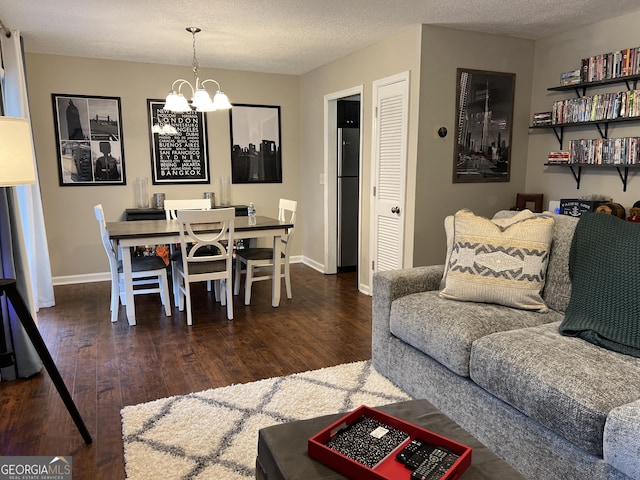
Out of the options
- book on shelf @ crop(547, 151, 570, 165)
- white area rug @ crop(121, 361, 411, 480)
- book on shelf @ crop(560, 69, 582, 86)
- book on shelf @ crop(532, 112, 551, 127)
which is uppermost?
book on shelf @ crop(560, 69, 582, 86)

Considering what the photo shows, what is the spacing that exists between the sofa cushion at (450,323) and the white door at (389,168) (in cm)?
167

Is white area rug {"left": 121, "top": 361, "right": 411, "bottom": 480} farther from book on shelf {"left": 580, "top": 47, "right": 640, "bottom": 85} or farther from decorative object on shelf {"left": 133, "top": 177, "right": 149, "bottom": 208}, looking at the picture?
decorative object on shelf {"left": 133, "top": 177, "right": 149, "bottom": 208}

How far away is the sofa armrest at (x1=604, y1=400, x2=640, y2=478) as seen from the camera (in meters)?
1.34

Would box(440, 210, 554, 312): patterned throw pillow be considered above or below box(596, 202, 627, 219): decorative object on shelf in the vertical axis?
below

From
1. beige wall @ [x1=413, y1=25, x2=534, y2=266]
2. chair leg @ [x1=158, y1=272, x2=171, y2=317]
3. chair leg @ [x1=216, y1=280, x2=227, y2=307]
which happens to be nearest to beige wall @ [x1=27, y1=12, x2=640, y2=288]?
beige wall @ [x1=413, y1=25, x2=534, y2=266]

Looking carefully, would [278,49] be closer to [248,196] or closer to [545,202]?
[248,196]

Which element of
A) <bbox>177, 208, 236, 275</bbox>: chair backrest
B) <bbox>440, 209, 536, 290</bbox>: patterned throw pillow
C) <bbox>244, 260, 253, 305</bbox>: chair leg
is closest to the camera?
<bbox>440, 209, 536, 290</bbox>: patterned throw pillow

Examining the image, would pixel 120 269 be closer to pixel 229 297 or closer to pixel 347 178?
pixel 229 297

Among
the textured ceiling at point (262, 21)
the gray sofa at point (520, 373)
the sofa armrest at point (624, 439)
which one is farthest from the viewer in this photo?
the textured ceiling at point (262, 21)

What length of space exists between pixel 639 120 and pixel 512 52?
128 cm

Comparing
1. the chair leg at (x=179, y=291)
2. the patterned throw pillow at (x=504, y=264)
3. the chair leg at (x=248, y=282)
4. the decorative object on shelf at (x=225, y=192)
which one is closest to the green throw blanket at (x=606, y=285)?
the patterned throw pillow at (x=504, y=264)

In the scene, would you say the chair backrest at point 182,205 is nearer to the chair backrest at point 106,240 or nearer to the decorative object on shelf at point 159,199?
the decorative object on shelf at point 159,199

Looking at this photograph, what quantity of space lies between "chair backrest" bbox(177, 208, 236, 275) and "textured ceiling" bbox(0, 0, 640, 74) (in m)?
1.50

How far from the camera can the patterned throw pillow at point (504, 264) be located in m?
2.34
